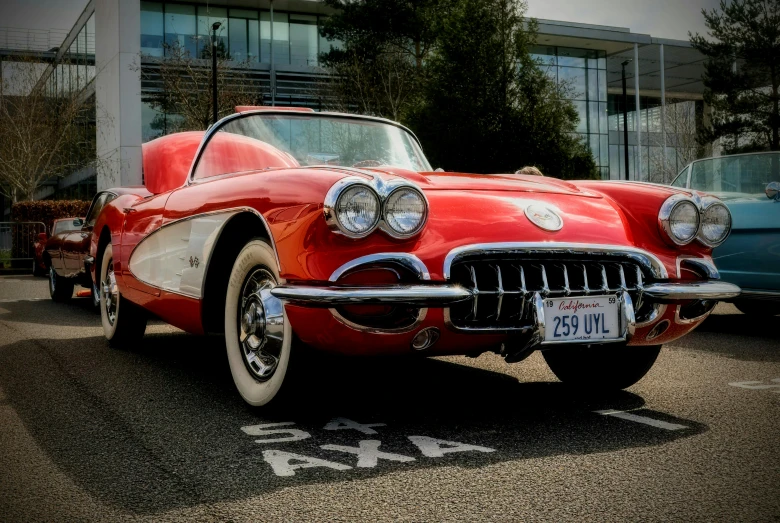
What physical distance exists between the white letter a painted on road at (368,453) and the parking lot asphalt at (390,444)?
1 cm

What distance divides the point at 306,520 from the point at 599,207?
2.07 meters

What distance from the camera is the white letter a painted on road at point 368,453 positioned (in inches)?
115

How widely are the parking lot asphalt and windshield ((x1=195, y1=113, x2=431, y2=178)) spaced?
1.16 meters

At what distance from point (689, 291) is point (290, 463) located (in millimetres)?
1817

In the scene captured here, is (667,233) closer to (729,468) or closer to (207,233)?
(729,468)

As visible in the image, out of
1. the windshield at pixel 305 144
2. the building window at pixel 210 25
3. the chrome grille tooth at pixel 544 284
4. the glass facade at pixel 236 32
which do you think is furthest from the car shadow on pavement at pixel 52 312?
the building window at pixel 210 25

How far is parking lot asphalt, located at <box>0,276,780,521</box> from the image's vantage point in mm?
2490

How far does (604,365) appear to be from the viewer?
13.6 feet

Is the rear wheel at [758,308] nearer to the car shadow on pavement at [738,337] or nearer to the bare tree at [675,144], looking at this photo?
the car shadow on pavement at [738,337]

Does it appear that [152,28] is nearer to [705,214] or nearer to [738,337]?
[738,337]

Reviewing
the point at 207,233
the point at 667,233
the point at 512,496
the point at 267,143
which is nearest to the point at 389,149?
the point at 267,143

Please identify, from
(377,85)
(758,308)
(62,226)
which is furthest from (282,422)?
(377,85)

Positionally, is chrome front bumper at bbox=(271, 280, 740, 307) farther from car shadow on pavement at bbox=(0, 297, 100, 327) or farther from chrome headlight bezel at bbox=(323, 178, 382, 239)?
car shadow on pavement at bbox=(0, 297, 100, 327)

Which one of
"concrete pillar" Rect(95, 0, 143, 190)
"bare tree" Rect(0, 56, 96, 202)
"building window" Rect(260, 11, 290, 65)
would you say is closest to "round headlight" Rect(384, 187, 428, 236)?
"concrete pillar" Rect(95, 0, 143, 190)
